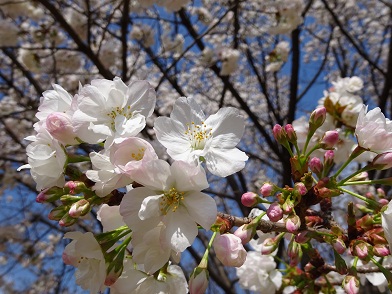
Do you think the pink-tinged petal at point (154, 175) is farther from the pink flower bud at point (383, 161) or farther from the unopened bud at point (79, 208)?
the pink flower bud at point (383, 161)

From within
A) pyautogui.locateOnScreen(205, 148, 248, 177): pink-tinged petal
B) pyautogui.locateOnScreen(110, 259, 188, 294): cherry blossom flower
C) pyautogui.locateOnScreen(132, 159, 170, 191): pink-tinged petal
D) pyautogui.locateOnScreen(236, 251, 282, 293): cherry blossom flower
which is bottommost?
pyautogui.locateOnScreen(236, 251, 282, 293): cherry blossom flower

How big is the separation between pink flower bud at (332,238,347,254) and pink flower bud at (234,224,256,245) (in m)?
0.27

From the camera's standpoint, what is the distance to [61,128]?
1.18 meters

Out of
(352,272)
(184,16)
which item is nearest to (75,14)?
(184,16)

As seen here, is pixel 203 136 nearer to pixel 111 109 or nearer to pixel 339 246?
pixel 111 109

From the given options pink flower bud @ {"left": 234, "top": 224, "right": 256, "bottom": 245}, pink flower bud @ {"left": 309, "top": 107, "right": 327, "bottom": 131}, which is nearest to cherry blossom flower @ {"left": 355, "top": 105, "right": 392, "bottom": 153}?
pink flower bud @ {"left": 309, "top": 107, "right": 327, "bottom": 131}

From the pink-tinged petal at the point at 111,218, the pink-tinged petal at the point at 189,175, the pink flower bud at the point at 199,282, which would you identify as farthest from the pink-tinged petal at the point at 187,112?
the pink flower bud at the point at 199,282

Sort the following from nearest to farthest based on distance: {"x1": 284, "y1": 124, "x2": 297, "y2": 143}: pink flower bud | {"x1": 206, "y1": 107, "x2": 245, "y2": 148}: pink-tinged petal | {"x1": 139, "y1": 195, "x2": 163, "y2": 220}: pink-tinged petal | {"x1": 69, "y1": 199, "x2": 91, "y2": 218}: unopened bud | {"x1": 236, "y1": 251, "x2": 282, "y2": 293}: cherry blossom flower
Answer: {"x1": 139, "y1": 195, "x2": 163, "y2": 220}: pink-tinged petal → {"x1": 69, "y1": 199, "x2": 91, "y2": 218}: unopened bud → {"x1": 206, "y1": 107, "x2": 245, "y2": 148}: pink-tinged petal → {"x1": 284, "y1": 124, "x2": 297, "y2": 143}: pink flower bud → {"x1": 236, "y1": 251, "x2": 282, "y2": 293}: cherry blossom flower

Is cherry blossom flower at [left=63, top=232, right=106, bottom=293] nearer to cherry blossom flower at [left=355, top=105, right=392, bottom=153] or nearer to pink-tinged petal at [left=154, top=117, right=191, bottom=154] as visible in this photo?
pink-tinged petal at [left=154, top=117, right=191, bottom=154]

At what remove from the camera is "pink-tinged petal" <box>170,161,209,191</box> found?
3.48 feet

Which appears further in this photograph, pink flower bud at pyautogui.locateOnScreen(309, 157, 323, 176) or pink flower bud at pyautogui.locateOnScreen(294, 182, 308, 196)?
pink flower bud at pyautogui.locateOnScreen(309, 157, 323, 176)

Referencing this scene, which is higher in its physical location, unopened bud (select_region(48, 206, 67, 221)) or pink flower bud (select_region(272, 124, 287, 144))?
unopened bud (select_region(48, 206, 67, 221))

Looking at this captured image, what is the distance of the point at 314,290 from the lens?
1.72 metres

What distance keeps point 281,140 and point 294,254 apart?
16.9 inches
